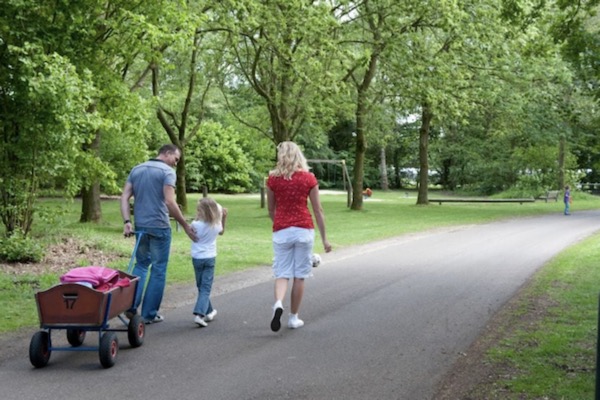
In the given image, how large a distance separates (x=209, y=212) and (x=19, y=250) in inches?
254

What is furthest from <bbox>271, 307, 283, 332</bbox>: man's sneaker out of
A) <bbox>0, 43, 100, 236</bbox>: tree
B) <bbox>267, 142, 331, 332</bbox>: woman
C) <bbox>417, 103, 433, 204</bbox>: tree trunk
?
<bbox>417, 103, 433, 204</bbox>: tree trunk

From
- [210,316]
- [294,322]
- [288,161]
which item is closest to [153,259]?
[210,316]

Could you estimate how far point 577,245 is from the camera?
1836cm

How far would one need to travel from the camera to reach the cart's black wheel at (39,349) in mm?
6277

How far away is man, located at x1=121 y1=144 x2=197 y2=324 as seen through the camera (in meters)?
7.96

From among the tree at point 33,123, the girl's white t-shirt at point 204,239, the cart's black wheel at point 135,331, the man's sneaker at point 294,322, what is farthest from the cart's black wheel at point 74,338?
the tree at point 33,123

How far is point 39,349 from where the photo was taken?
248 inches

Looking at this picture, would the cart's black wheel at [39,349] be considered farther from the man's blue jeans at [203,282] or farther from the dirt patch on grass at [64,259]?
the dirt patch on grass at [64,259]

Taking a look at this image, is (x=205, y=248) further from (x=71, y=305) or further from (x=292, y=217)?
(x=71, y=305)

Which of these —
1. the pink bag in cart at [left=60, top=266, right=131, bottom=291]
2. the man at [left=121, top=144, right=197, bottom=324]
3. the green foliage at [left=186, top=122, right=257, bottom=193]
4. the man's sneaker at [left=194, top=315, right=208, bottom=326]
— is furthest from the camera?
the green foliage at [left=186, top=122, right=257, bottom=193]

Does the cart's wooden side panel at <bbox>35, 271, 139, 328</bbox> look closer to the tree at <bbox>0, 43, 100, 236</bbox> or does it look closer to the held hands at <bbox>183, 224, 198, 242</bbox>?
the held hands at <bbox>183, 224, 198, 242</bbox>

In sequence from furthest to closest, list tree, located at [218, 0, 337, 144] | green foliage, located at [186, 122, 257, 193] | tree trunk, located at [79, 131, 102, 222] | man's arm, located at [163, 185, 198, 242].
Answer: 1. green foliage, located at [186, 122, 257, 193]
2. tree trunk, located at [79, 131, 102, 222]
3. tree, located at [218, 0, 337, 144]
4. man's arm, located at [163, 185, 198, 242]

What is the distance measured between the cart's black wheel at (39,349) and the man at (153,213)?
1.67 m

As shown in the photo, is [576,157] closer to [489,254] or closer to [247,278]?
[489,254]
